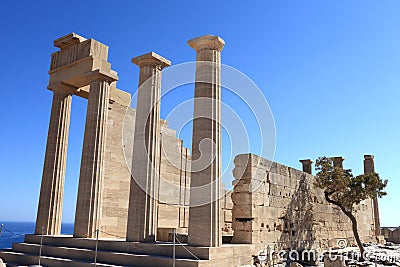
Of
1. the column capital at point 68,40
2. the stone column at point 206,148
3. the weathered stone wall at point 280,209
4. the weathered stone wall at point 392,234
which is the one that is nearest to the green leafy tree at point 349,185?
the weathered stone wall at point 280,209

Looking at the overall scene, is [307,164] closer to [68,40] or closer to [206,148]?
[206,148]

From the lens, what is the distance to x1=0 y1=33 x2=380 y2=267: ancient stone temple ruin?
38.9 feet

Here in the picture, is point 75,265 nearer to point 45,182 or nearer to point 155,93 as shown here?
point 45,182

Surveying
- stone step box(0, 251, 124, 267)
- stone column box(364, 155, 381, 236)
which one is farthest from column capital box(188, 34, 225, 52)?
stone column box(364, 155, 381, 236)

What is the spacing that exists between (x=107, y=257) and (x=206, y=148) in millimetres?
5128

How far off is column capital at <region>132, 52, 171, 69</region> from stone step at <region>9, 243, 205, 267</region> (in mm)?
7414

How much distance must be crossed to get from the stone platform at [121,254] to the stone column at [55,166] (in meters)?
0.98

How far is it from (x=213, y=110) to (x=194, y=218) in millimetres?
3725

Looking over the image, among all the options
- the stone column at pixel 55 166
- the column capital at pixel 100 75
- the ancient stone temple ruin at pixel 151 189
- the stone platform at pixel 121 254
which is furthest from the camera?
the stone column at pixel 55 166

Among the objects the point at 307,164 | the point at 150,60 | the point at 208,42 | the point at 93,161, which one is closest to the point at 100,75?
the point at 150,60

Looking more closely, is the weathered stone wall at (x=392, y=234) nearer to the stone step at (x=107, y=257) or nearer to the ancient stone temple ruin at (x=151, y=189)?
the ancient stone temple ruin at (x=151, y=189)

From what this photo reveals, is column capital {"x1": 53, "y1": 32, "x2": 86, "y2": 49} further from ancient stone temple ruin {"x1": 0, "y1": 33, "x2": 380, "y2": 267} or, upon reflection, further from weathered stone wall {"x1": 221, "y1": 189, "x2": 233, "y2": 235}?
weathered stone wall {"x1": 221, "y1": 189, "x2": 233, "y2": 235}

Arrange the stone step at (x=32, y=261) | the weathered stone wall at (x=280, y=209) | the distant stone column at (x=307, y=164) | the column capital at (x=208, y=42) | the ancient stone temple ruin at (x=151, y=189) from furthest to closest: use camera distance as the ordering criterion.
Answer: the distant stone column at (x=307, y=164) < the weathered stone wall at (x=280, y=209) < the column capital at (x=208, y=42) < the stone step at (x=32, y=261) < the ancient stone temple ruin at (x=151, y=189)

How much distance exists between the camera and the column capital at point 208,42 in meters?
12.8
